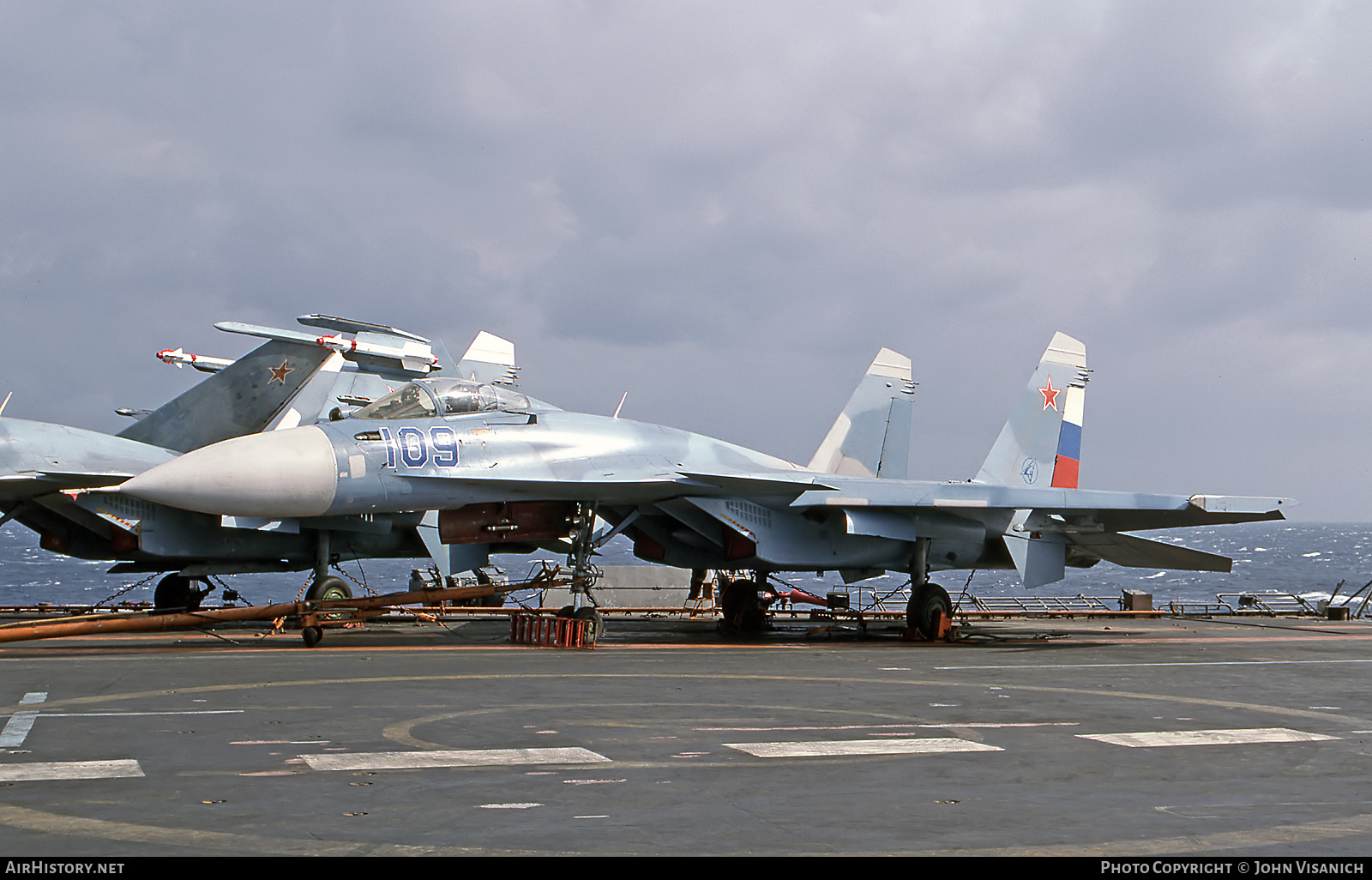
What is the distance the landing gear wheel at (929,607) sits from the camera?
18.8 m

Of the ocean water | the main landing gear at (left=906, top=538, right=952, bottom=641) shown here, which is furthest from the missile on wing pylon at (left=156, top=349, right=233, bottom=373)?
the ocean water

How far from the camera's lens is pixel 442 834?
4977mm

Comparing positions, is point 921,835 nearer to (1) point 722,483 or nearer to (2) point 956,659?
(2) point 956,659

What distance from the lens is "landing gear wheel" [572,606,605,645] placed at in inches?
624

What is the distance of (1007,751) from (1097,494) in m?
11.1

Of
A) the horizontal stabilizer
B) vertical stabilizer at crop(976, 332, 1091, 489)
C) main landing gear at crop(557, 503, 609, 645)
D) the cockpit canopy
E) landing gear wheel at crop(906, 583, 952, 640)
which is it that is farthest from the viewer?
vertical stabilizer at crop(976, 332, 1091, 489)

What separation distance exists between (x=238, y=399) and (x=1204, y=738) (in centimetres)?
1764

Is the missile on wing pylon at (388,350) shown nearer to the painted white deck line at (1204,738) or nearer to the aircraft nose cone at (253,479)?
the aircraft nose cone at (253,479)

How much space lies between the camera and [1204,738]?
8.25 m

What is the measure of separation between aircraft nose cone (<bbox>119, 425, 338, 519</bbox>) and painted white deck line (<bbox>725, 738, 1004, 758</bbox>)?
770cm

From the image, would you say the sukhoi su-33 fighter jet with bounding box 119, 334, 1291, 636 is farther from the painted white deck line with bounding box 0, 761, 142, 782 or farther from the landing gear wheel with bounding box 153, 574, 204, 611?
the landing gear wheel with bounding box 153, 574, 204, 611

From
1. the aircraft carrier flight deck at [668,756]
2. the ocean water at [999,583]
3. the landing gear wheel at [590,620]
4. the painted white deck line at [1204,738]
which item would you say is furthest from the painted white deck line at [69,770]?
the ocean water at [999,583]

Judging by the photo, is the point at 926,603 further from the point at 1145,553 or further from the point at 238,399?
the point at 238,399

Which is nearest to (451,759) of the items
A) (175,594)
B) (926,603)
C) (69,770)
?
(69,770)
